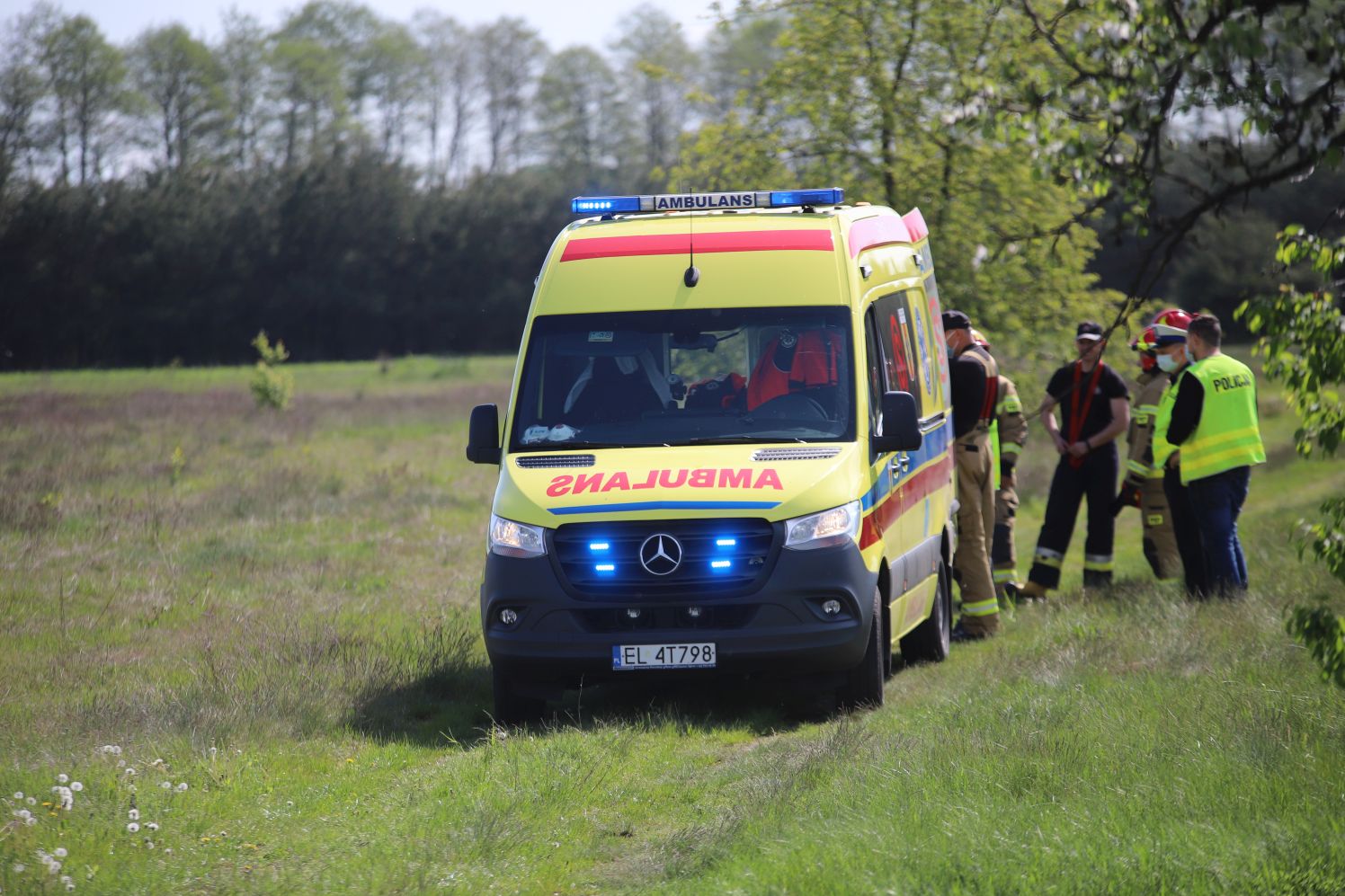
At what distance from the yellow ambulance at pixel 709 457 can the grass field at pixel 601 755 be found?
1.69ft

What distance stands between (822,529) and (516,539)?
1535 mm

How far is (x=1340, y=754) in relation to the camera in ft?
19.1

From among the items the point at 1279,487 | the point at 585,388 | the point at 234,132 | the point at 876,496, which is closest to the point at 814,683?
the point at 876,496

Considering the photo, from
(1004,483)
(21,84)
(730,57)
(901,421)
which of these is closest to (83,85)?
(21,84)

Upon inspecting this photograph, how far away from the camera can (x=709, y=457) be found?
25.8ft

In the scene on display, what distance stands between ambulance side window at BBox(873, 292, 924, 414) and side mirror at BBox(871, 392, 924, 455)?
78 centimetres

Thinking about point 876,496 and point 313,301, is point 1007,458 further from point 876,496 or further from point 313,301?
point 313,301

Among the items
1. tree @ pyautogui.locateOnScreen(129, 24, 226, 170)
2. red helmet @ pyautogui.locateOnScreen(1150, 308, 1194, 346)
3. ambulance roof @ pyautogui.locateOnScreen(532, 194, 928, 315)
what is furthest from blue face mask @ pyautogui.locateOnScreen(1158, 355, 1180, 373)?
tree @ pyautogui.locateOnScreen(129, 24, 226, 170)

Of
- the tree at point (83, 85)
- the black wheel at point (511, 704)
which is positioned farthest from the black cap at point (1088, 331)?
the tree at point (83, 85)

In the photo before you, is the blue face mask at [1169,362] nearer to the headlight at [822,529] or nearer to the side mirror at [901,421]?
the side mirror at [901,421]

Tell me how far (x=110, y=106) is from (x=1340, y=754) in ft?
208

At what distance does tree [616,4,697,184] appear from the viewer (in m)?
71.1

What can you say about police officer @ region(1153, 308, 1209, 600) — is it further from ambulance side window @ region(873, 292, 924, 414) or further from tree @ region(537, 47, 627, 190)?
tree @ region(537, 47, 627, 190)

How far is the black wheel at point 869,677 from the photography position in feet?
26.2
